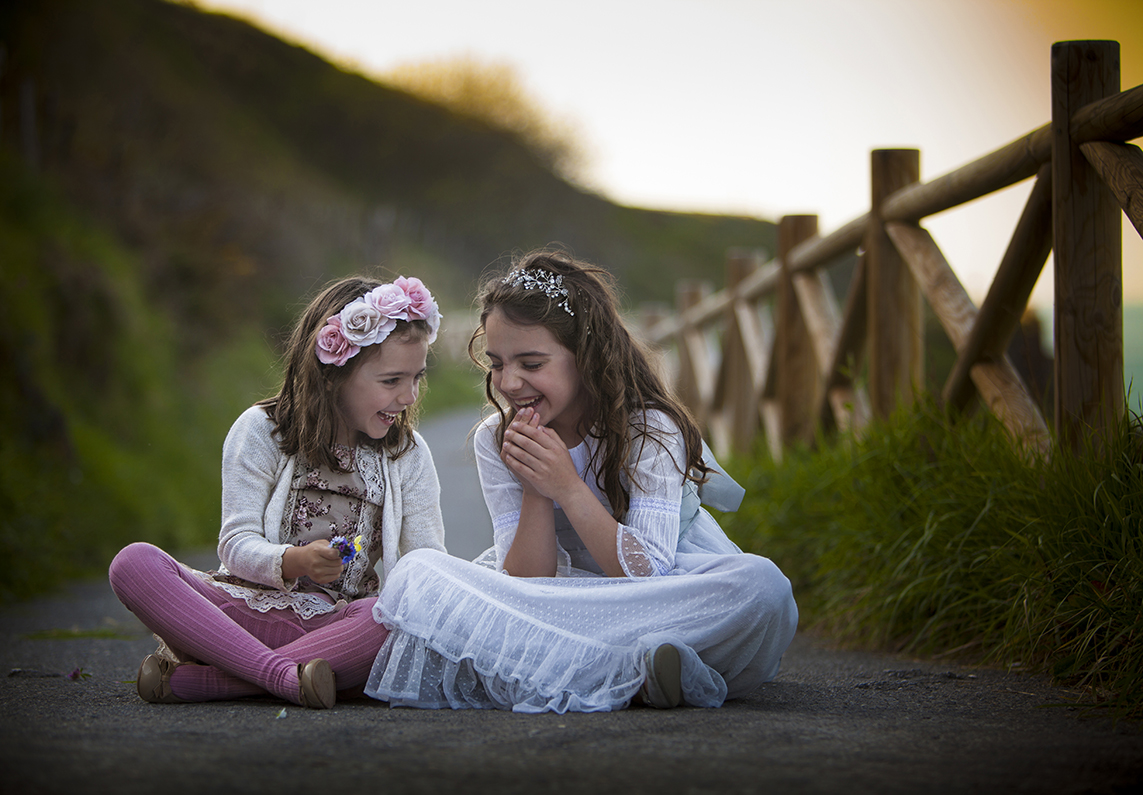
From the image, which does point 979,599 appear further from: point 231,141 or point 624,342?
point 231,141

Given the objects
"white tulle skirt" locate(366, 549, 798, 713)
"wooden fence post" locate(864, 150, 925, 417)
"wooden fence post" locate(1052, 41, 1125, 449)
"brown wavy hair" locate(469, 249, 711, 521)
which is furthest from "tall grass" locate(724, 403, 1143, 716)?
"brown wavy hair" locate(469, 249, 711, 521)

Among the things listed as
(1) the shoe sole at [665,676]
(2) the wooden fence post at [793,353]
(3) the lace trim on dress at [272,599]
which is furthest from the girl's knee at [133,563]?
(2) the wooden fence post at [793,353]

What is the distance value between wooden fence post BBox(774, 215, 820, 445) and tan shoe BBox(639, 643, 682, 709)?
9.16ft

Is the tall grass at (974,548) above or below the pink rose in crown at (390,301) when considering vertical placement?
below

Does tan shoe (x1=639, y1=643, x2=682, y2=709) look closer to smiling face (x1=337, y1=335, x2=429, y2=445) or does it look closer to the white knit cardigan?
the white knit cardigan

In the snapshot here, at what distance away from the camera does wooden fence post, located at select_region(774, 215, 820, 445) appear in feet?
15.4

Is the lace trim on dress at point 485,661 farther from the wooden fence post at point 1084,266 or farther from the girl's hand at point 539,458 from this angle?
the wooden fence post at point 1084,266

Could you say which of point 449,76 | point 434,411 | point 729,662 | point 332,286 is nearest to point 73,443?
point 332,286

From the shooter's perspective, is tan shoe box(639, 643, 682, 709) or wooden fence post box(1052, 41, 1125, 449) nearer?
tan shoe box(639, 643, 682, 709)

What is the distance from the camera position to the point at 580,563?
2.43 meters

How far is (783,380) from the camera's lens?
4.75 metres

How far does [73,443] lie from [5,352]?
57cm

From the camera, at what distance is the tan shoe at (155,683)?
2.10 meters

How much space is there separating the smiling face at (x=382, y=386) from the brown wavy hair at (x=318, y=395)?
16 mm
